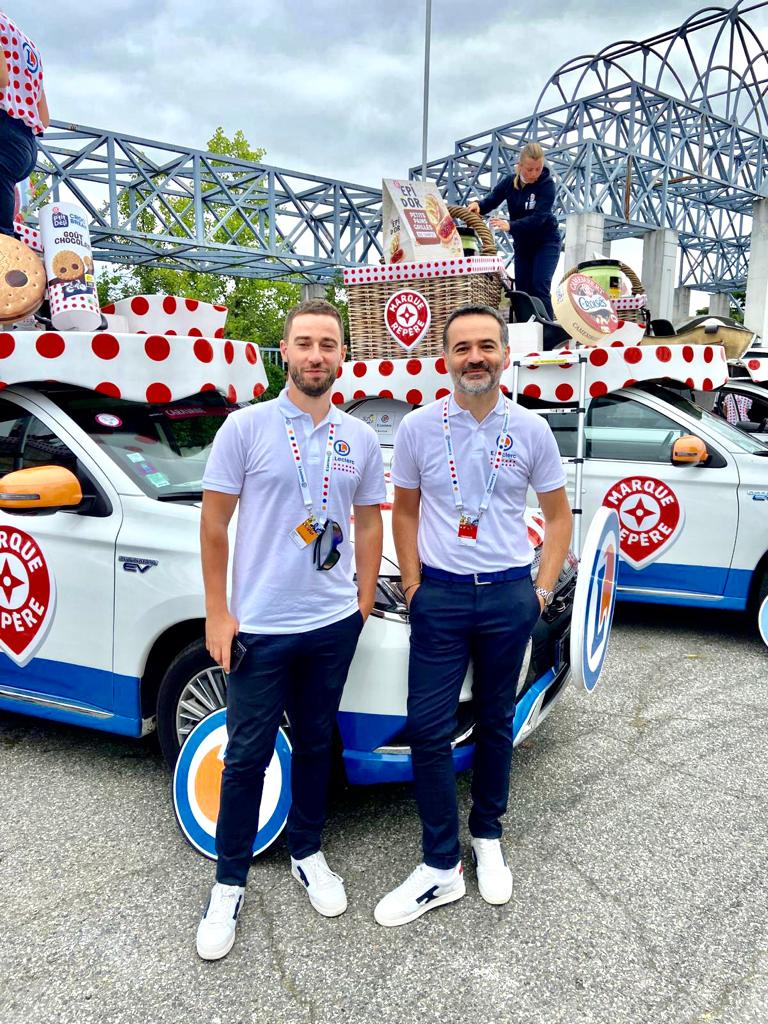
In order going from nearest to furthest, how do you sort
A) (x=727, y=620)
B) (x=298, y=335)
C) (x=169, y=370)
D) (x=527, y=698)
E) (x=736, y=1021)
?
(x=736, y=1021) → (x=298, y=335) → (x=527, y=698) → (x=169, y=370) → (x=727, y=620)

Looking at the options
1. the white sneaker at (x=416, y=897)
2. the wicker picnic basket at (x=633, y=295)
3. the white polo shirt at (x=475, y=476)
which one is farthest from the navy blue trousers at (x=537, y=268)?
the white sneaker at (x=416, y=897)

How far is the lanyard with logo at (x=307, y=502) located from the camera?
2.22 meters

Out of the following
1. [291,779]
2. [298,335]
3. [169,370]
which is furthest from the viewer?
[169,370]

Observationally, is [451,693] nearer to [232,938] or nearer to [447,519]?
[447,519]

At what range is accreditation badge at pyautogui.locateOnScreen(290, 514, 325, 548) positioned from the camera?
7.32ft

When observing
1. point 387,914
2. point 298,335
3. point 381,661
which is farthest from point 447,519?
point 387,914

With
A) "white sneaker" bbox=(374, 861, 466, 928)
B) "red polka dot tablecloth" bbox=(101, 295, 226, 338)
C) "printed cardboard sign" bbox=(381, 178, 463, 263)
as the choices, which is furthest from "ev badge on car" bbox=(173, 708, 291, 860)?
"printed cardboard sign" bbox=(381, 178, 463, 263)

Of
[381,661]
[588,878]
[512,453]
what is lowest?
[588,878]

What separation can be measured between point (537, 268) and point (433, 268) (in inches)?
85.3

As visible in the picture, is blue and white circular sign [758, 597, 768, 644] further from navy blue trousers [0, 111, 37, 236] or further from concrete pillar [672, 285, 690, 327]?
concrete pillar [672, 285, 690, 327]

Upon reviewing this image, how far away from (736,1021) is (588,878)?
67 cm

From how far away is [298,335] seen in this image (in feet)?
7.34

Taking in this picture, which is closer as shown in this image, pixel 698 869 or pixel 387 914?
pixel 387 914

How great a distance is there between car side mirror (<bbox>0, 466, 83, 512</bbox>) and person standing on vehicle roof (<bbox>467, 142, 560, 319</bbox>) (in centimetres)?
422
